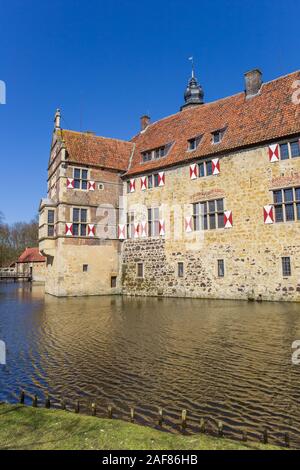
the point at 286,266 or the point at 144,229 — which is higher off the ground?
the point at 144,229

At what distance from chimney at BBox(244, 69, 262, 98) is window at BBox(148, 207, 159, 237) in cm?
989

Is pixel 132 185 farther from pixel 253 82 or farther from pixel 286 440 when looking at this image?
pixel 286 440

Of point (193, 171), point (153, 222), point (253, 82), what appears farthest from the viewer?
point (153, 222)

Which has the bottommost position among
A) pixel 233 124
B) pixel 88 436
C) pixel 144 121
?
pixel 88 436

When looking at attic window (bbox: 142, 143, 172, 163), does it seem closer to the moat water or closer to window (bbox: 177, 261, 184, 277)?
window (bbox: 177, 261, 184, 277)

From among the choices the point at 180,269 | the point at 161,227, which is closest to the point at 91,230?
the point at 161,227

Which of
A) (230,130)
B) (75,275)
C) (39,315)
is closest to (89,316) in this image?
(39,315)

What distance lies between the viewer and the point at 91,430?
3762 mm

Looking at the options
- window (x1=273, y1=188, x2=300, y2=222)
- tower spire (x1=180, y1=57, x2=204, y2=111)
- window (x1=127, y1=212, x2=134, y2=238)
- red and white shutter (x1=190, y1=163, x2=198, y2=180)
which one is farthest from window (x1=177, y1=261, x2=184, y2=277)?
tower spire (x1=180, y1=57, x2=204, y2=111)

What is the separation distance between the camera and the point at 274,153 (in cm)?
1819

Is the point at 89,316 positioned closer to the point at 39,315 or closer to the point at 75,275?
the point at 39,315

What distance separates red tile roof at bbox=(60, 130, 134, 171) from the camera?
2519 centimetres

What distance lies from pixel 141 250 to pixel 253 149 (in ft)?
34.1

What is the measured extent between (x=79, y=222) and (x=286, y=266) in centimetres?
1441
